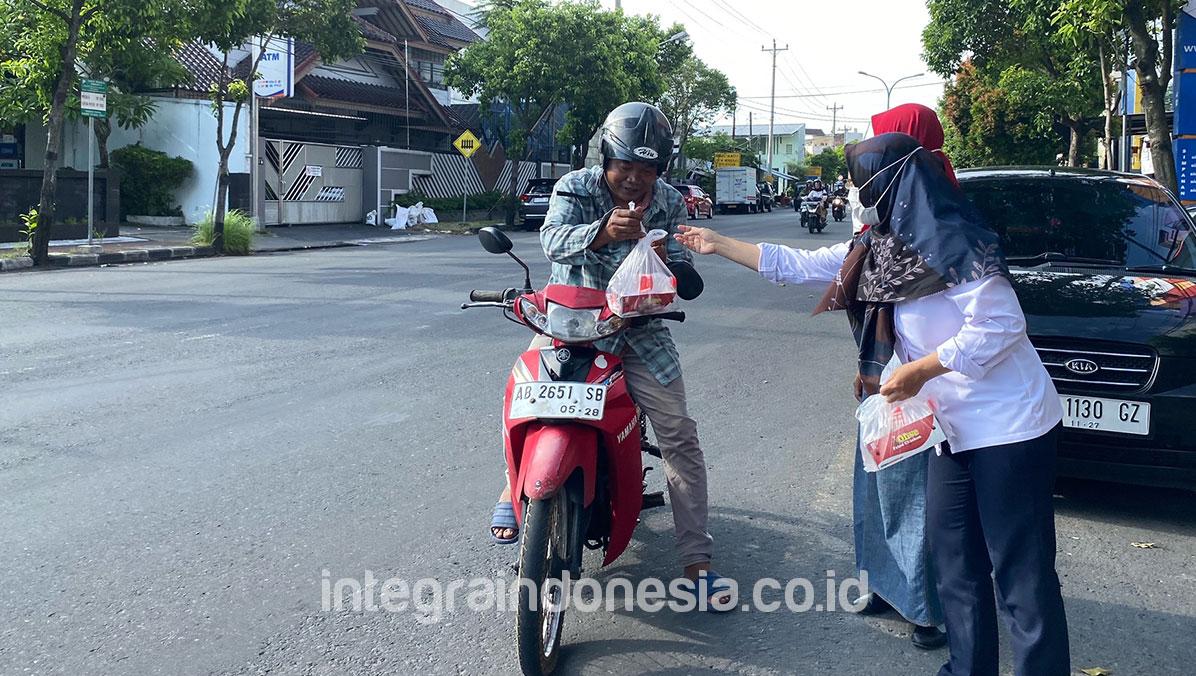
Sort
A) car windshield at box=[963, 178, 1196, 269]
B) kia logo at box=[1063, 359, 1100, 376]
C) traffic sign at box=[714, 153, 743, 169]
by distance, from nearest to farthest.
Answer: kia logo at box=[1063, 359, 1100, 376]
car windshield at box=[963, 178, 1196, 269]
traffic sign at box=[714, 153, 743, 169]

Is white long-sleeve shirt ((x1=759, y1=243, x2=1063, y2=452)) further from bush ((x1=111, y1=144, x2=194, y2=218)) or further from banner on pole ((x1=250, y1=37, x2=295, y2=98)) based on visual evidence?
bush ((x1=111, y1=144, x2=194, y2=218))

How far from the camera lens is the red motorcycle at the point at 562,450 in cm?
333

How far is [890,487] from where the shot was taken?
3.68 meters

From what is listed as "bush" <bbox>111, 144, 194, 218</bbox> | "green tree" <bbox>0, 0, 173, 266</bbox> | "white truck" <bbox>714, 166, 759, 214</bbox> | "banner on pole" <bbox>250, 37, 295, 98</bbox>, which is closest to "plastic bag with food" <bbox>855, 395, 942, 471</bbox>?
"green tree" <bbox>0, 0, 173, 266</bbox>

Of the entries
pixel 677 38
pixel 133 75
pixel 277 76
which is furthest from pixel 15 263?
pixel 677 38

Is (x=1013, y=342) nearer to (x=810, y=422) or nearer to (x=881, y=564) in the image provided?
(x=881, y=564)

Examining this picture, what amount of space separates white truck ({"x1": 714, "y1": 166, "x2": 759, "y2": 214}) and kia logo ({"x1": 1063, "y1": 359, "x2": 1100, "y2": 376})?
49.4m

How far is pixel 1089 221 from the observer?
606 cm

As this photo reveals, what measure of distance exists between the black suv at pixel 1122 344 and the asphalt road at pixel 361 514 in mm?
383

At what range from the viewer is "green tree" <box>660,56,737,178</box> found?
2285 inches

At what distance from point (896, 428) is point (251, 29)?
1963 centimetres

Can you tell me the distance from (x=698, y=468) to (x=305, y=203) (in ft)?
92.3

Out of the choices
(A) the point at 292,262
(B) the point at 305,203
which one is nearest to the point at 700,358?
(A) the point at 292,262

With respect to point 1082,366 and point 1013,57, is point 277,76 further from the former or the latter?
point 1082,366
